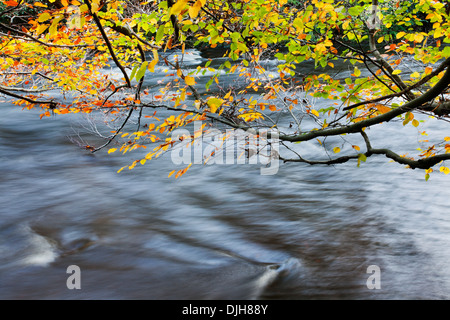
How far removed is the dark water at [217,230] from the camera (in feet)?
Answer: 13.5

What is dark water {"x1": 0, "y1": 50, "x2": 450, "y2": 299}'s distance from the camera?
4117 millimetres

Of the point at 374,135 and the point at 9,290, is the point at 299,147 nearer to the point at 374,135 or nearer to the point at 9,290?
the point at 374,135

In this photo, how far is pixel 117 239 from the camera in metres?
5.29

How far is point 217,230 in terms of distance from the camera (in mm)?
5777

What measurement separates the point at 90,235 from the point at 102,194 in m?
1.92
